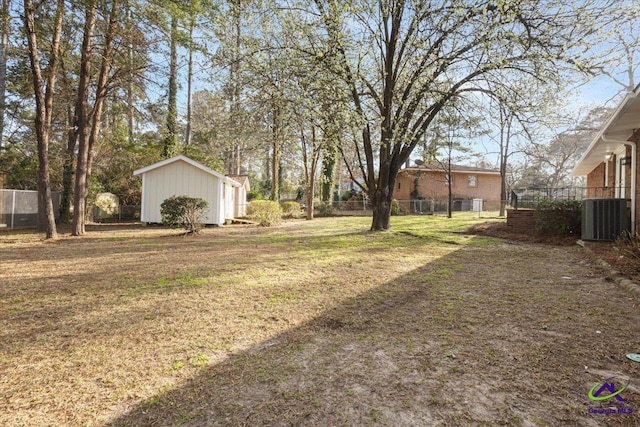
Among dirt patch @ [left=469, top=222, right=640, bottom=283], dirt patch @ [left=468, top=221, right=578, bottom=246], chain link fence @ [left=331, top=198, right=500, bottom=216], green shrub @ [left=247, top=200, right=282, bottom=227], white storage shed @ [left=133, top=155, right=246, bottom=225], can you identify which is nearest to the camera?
dirt patch @ [left=469, top=222, right=640, bottom=283]

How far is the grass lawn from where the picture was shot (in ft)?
6.38

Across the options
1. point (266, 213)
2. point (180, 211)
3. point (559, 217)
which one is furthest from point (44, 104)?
point (559, 217)

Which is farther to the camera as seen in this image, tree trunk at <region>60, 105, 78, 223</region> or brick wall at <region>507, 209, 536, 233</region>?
tree trunk at <region>60, 105, 78, 223</region>

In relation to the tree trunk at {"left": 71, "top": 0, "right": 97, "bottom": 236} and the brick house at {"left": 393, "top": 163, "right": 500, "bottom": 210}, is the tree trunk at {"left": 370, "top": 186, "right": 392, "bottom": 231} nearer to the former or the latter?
the tree trunk at {"left": 71, "top": 0, "right": 97, "bottom": 236}

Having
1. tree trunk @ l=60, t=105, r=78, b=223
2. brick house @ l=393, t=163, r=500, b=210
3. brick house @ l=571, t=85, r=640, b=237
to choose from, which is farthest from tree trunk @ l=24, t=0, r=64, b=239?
brick house @ l=393, t=163, r=500, b=210

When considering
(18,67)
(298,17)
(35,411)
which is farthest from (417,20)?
(18,67)

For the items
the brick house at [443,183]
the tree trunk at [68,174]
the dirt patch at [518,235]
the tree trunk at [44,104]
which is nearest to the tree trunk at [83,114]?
the tree trunk at [44,104]

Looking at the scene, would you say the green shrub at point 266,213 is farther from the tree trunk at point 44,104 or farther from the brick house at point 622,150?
the brick house at point 622,150

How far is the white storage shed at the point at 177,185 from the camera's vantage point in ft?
53.0

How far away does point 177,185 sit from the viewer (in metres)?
16.3

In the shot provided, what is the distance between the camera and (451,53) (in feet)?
31.0

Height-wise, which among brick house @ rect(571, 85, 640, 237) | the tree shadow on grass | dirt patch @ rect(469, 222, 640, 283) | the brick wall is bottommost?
the tree shadow on grass

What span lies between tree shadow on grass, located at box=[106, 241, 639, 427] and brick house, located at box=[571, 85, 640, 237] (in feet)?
14.7

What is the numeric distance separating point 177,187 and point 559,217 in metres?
15.3
